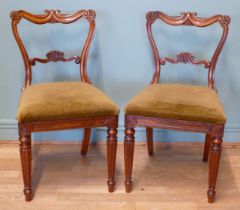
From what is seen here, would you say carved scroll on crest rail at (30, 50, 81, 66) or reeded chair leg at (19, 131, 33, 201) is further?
carved scroll on crest rail at (30, 50, 81, 66)

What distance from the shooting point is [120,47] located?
236 centimetres

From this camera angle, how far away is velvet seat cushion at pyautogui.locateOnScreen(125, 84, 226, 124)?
5.92 ft

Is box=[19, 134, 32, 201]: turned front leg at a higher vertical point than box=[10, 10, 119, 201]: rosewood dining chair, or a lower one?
lower

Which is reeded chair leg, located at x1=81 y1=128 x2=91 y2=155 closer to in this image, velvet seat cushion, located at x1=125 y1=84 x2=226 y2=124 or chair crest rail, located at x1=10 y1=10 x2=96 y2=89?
chair crest rail, located at x1=10 y1=10 x2=96 y2=89

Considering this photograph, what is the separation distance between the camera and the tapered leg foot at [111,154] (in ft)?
6.28

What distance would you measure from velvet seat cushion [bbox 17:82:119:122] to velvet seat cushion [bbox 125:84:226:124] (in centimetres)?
13

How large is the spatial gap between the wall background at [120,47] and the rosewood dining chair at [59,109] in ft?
0.66

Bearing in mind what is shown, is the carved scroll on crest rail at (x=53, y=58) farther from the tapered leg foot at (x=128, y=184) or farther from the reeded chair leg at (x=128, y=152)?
the tapered leg foot at (x=128, y=184)

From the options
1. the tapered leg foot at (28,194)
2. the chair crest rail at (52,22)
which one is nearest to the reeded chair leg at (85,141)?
the chair crest rail at (52,22)

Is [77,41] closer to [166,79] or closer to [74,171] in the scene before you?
[166,79]

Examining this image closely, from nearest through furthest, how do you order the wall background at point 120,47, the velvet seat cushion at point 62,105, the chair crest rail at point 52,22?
the velvet seat cushion at point 62,105, the chair crest rail at point 52,22, the wall background at point 120,47

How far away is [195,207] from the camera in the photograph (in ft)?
6.27

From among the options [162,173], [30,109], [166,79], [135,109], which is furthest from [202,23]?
[30,109]

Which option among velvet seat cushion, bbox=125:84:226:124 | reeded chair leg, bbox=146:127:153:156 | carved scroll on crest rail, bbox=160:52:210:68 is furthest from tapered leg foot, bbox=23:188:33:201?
carved scroll on crest rail, bbox=160:52:210:68
